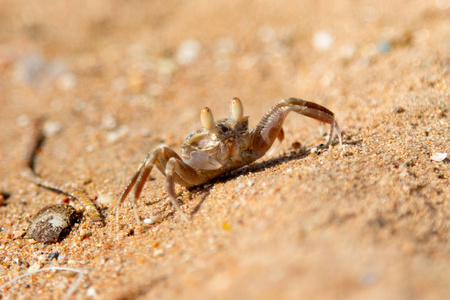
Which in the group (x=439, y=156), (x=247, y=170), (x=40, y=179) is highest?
(x=40, y=179)

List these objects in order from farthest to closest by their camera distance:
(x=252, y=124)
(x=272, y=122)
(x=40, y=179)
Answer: (x=252, y=124), (x=40, y=179), (x=272, y=122)

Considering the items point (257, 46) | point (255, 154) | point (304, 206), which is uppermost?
point (257, 46)

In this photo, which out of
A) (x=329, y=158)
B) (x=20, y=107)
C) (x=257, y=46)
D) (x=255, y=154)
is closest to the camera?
(x=329, y=158)

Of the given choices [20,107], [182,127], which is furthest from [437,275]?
[20,107]

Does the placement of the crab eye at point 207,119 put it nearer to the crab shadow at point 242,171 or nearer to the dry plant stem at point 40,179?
the crab shadow at point 242,171

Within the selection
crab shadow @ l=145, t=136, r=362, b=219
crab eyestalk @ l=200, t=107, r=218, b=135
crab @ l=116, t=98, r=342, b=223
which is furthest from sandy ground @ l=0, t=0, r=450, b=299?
crab eyestalk @ l=200, t=107, r=218, b=135

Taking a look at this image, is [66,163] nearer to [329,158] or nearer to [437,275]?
[329,158]

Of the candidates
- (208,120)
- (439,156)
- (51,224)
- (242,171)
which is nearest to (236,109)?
(208,120)

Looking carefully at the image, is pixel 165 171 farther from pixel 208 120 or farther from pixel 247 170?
pixel 247 170
